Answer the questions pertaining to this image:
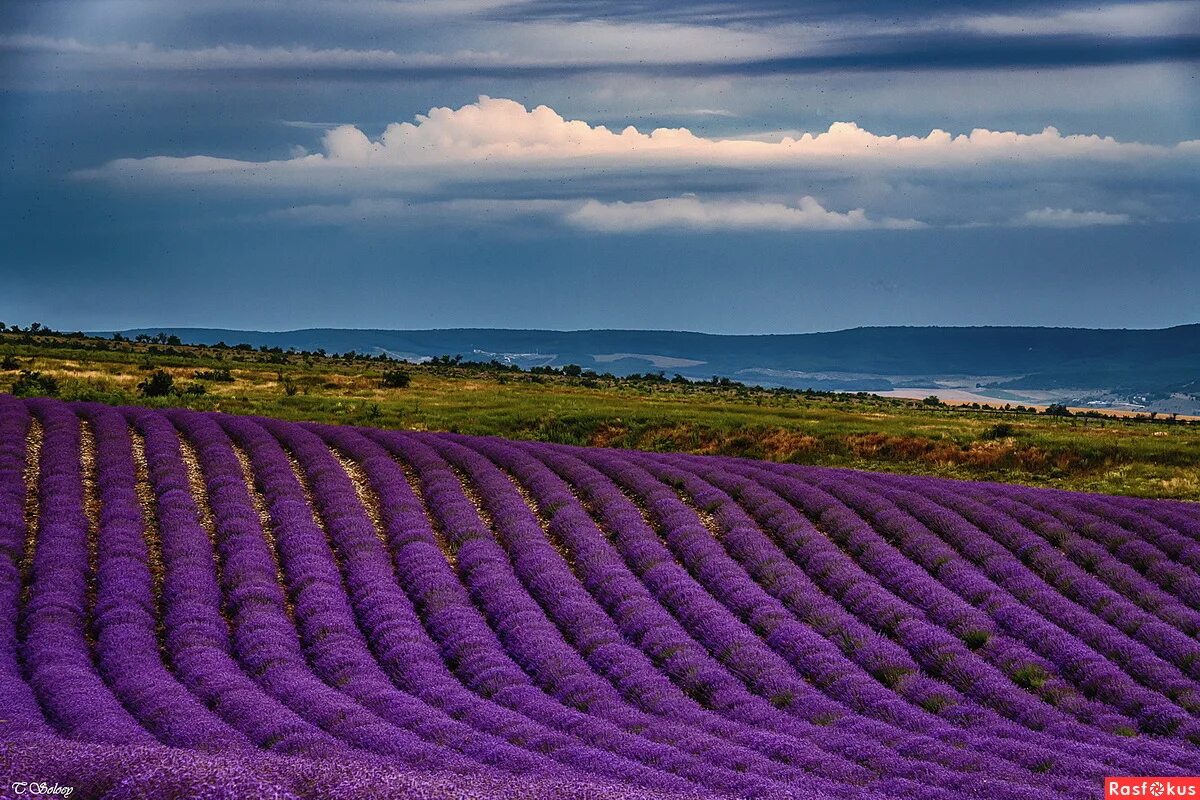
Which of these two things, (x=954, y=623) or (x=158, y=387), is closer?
(x=954, y=623)

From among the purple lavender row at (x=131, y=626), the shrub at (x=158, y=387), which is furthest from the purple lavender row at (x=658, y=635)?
the shrub at (x=158, y=387)

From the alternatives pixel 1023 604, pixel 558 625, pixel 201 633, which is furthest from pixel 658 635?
pixel 1023 604

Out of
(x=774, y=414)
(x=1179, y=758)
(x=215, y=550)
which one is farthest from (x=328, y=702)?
(x=774, y=414)

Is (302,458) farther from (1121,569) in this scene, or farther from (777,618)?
(1121,569)

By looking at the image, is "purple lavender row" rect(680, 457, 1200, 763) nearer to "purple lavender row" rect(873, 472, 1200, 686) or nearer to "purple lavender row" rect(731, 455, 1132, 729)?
"purple lavender row" rect(731, 455, 1132, 729)

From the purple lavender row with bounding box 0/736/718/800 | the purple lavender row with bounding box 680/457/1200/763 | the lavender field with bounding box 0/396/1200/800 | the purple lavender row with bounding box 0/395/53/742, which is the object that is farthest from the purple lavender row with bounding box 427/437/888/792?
the purple lavender row with bounding box 0/395/53/742

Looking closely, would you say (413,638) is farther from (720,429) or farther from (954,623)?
(720,429)

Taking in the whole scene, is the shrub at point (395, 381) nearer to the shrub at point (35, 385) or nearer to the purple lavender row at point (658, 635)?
the shrub at point (35, 385)
